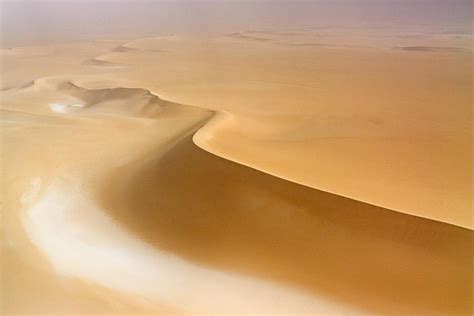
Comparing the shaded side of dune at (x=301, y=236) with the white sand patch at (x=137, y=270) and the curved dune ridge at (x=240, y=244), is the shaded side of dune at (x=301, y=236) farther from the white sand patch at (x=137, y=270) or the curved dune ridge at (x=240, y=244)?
the white sand patch at (x=137, y=270)

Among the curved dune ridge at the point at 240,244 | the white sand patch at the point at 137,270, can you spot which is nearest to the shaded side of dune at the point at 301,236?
the curved dune ridge at the point at 240,244

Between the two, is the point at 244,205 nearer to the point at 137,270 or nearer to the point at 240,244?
the point at 240,244

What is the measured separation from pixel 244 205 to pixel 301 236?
66cm

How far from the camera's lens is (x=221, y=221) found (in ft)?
14.3

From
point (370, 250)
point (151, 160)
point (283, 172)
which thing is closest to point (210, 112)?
point (151, 160)

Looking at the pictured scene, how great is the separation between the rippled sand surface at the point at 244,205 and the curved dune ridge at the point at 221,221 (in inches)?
0.6

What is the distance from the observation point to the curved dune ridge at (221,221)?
3.61 m

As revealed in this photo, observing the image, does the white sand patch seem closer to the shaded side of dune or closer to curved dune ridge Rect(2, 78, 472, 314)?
curved dune ridge Rect(2, 78, 472, 314)

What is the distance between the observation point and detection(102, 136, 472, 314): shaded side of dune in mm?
3564

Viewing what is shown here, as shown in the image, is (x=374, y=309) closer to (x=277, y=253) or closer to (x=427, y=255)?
(x=427, y=255)

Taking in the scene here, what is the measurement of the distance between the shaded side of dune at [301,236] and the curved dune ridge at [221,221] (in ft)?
0.04

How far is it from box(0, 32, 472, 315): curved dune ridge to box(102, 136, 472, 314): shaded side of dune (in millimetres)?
11

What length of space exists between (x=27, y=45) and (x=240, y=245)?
58.8 ft

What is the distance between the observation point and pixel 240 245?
4.11m
